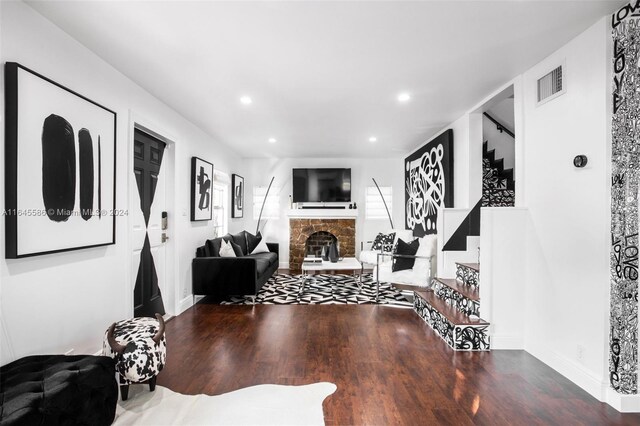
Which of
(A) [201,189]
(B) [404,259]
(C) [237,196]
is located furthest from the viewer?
(C) [237,196]

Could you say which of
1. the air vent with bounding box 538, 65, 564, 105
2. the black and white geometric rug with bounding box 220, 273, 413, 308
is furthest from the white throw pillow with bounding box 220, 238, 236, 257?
the air vent with bounding box 538, 65, 564, 105

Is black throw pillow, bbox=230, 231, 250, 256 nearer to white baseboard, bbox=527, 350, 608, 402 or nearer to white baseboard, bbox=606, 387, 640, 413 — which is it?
white baseboard, bbox=527, 350, 608, 402

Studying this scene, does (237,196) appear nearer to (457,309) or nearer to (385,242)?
(385,242)

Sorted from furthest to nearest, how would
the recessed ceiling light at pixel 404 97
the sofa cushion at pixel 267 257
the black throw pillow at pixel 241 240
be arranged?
the black throw pillow at pixel 241 240
the sofa cushion at pixel 267 257
the recessed ceiling light at pixel 404 97

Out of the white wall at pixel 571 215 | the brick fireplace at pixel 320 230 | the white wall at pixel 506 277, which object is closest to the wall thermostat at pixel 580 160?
the white wall at pixel 571 215

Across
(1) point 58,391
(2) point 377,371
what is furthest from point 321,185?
(1) point 58,391

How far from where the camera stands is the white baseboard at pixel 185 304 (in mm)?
4062

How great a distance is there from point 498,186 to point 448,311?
244 cm

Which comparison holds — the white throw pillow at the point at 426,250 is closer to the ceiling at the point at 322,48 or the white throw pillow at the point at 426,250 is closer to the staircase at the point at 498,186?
the staircase at the point at 498,186

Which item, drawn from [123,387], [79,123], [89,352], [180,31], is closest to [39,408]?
[123,387]

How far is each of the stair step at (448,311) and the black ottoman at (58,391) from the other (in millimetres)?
2834

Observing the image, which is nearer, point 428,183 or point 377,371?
point 377,371

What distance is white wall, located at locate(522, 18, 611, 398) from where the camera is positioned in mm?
2166

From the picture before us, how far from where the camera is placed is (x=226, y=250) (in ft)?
15.6
